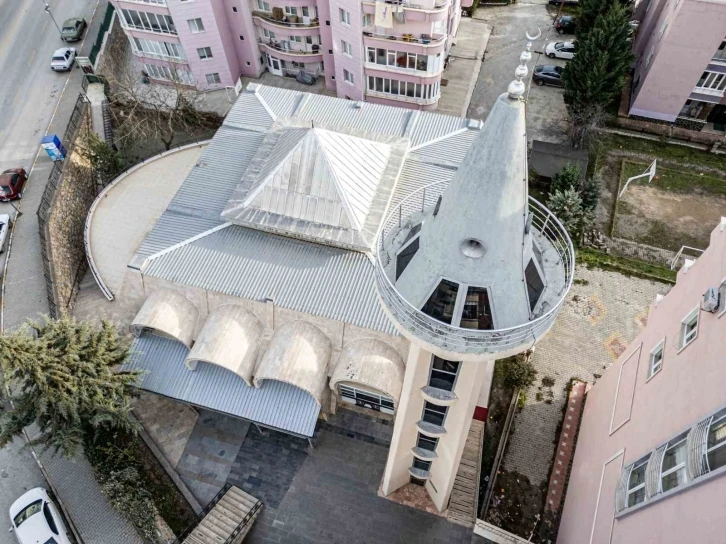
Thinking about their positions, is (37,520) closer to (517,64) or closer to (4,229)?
(4,229)

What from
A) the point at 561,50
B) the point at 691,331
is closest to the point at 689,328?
the point at 691,331

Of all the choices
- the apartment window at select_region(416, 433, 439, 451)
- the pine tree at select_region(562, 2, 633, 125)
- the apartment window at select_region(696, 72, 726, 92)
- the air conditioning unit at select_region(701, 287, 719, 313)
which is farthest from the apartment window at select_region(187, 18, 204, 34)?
the air conditioning unit at select_region(701, 287, 719, 313)

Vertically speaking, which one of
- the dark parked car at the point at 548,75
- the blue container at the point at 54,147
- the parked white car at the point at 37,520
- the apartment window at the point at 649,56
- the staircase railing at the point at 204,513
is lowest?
the parked white car at the point at 37,520

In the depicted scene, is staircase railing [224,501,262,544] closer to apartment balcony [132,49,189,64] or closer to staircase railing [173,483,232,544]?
staircase railing [173,483,232,544]

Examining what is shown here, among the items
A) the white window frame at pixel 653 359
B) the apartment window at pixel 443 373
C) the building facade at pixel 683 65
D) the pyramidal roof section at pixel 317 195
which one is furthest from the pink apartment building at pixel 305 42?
→ the apartment window at pixel 443 373

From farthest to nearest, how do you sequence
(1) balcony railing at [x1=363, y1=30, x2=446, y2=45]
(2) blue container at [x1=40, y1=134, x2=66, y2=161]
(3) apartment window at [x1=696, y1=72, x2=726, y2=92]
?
(3) apartment window at [x1=696, y1=72, x2=726, y2=92] → (1) balcony railing at [x1=363, y1=30, x2=446, y2=45] → (2) blue container at [x1=40, y1=134, x2=66, y2=161]

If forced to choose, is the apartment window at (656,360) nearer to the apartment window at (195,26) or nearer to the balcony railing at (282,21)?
the balcony railing at (282,21)
